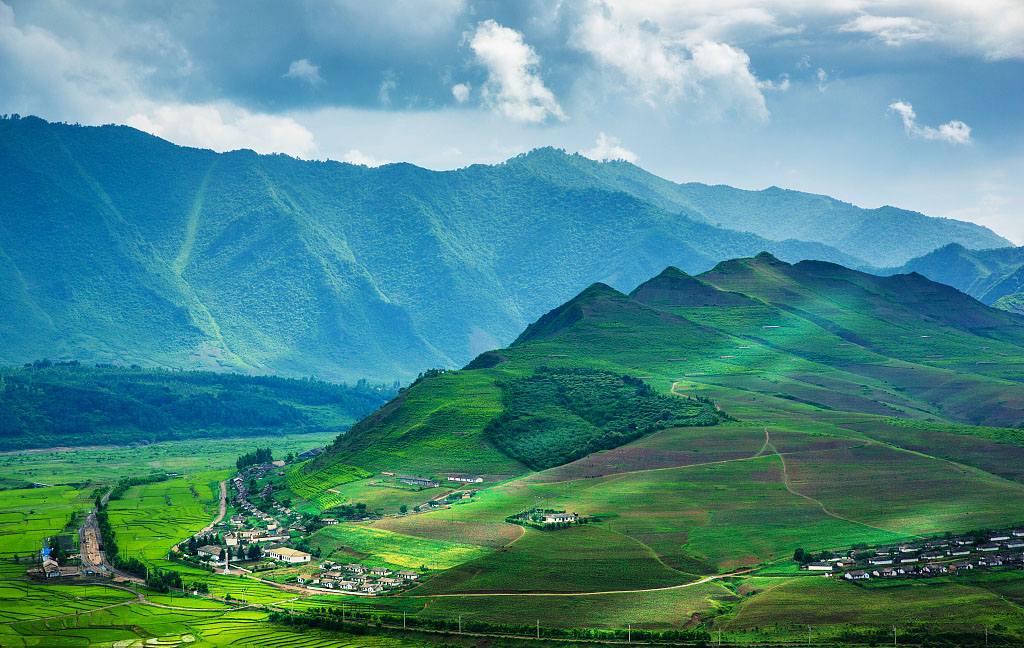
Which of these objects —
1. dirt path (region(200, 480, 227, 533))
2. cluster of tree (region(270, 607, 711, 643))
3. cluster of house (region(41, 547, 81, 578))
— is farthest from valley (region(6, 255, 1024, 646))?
cluster of house (region(41, 547, 81, 578))

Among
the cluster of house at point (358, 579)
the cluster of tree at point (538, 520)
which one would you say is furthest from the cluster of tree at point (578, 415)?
the cluster of house at point (358, 579)

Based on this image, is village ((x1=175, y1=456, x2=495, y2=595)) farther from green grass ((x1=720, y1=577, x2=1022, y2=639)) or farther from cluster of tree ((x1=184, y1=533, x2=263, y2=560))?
green grass ((x1=720, y1=577, x2=1022, y2=639))

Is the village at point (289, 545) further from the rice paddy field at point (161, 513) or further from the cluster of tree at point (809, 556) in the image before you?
the cluster of tree at point (809, 556)

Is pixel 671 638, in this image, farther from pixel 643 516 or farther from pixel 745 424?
pixel 745 424

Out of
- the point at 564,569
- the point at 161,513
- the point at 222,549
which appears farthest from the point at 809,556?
the point at 161,513

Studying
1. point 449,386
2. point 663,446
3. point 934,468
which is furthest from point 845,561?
point 449,386

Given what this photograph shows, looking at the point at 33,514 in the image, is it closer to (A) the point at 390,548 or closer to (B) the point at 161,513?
(B) the point at 161,513
